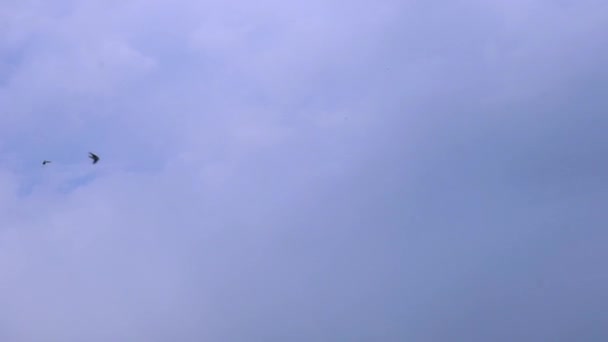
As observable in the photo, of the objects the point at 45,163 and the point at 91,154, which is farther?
the point at 45,163

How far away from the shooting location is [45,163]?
87.0 metres

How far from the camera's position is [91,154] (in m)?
76.9

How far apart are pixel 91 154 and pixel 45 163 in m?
20.4
